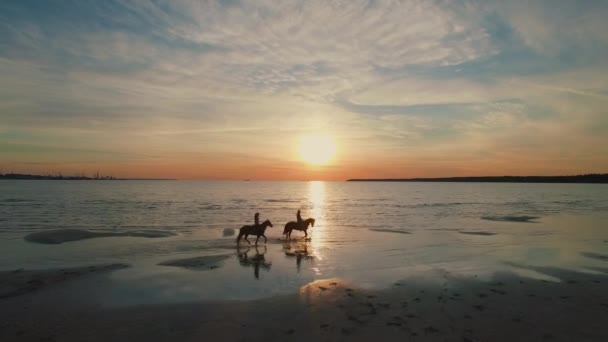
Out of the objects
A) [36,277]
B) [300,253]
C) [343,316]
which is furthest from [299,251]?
[36,277]

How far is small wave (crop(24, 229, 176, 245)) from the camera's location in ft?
68.2

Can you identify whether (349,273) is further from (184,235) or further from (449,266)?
(184,235)

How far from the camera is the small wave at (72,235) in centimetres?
2078

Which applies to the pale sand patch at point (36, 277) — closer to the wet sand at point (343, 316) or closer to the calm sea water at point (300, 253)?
the wet sand at point (343, 316)

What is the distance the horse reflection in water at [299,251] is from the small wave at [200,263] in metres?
3.20

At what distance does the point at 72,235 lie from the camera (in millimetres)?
22328

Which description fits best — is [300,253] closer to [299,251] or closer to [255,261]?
[299,251]

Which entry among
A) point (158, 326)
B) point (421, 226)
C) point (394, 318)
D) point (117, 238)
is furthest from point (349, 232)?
point (158, 326)

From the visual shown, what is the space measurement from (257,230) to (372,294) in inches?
411

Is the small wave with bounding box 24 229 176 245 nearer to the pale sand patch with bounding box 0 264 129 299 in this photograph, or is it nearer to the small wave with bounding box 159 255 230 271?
the pale sand patch with bounding box 0 264 129 299

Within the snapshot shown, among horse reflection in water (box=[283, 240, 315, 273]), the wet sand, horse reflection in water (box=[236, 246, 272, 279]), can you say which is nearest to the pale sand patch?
the wet sand

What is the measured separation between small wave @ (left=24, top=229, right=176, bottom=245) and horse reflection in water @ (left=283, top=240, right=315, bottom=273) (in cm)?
888

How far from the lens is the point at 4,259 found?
15.8m

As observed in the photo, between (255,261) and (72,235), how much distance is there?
539 inches
